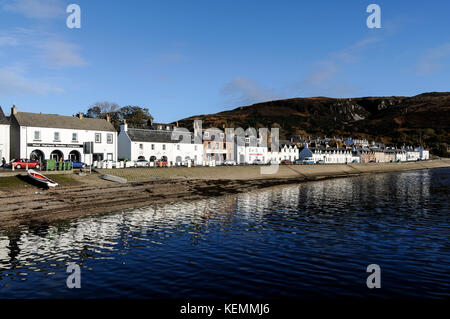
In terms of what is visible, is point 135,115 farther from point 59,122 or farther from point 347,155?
point 347,155

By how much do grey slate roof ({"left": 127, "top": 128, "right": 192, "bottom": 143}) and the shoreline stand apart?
18938mm

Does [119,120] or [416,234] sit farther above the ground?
[119,120]

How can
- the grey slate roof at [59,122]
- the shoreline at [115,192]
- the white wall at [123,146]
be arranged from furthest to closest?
the white wall at [123,146], the grey slate roof at [59,122], the shoreline at [115,192]

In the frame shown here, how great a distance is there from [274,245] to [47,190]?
26.3 m

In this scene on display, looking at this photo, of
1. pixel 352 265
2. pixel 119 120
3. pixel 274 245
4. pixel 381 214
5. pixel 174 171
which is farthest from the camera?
pixel 119 120

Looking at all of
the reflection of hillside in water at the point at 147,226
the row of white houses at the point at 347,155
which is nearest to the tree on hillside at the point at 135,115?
the row of white houses at the point at 347,155

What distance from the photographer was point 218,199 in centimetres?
4197

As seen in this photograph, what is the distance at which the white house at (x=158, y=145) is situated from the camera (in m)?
74.7

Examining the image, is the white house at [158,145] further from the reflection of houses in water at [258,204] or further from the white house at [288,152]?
the white house at [288,152]
